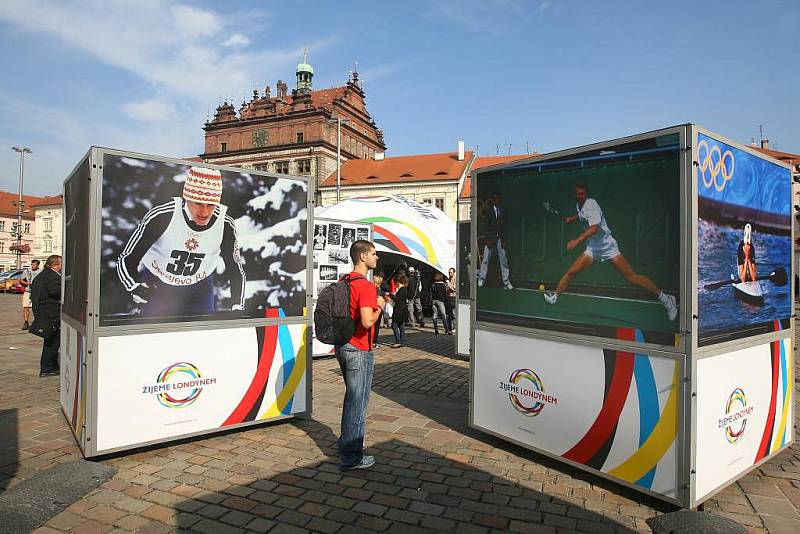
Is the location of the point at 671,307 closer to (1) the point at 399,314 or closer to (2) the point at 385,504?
(2) the point at 385,504

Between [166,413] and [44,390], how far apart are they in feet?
11.6

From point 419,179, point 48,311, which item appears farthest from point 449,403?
point 419,179

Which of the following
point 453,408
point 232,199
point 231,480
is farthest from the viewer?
point 453,408

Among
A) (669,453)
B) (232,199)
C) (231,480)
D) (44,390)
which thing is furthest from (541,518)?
(44,390)

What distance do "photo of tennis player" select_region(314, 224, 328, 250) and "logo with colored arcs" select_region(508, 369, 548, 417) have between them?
595 centimetres

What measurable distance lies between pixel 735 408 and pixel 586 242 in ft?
5.42

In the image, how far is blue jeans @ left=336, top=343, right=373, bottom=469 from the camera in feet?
14.4

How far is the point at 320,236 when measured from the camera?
10156 millimetres

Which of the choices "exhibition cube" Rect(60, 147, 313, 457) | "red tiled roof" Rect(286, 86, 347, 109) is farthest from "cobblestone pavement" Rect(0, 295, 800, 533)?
"red tiled roof" Rect(286, 86, 347, 109)

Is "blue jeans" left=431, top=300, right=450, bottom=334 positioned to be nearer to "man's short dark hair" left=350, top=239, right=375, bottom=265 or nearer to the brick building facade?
"man's short dark hair" left=350, top=239, right=375, bottom=265

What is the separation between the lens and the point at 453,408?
21.4 feet

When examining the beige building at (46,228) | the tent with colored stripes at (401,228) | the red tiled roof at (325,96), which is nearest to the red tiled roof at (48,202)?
the beige building at (46,228)

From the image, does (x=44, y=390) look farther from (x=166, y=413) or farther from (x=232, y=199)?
(x=232, y=199)

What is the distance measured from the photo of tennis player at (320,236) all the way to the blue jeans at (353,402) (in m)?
5.87
